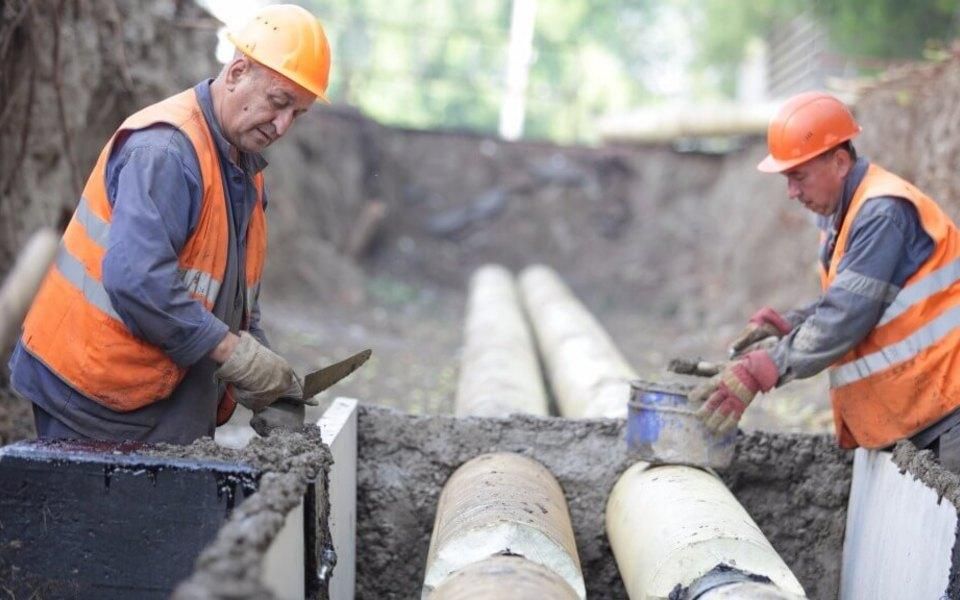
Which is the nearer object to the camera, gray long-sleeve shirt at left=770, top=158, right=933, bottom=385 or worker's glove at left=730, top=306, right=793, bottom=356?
gray long-sleeve shirt at left=770, top=158, right=933, bottom=385

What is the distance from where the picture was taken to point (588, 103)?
26.5m

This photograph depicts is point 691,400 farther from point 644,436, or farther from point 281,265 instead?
point 281,265

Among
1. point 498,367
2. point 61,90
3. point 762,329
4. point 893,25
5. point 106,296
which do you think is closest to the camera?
point 106,296

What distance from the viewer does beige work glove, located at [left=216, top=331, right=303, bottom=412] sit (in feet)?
10.1

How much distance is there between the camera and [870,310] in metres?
3.64

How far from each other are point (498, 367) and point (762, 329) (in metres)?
2.42

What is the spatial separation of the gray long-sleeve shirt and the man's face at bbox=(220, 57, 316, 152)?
1.97 m

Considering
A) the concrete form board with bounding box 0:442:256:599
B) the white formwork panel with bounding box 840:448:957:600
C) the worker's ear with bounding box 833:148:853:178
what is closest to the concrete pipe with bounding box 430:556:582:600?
the concrete form board with bounding box 0:442:256:599

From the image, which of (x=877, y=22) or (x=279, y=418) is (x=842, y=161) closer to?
(x=279, y=418)

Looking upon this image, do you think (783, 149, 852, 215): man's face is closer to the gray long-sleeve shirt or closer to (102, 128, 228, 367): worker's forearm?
the gray long-sleeve shirt

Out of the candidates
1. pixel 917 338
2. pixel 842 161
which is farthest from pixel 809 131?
pixel 917 338

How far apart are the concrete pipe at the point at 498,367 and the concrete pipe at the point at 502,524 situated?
0.91 metres

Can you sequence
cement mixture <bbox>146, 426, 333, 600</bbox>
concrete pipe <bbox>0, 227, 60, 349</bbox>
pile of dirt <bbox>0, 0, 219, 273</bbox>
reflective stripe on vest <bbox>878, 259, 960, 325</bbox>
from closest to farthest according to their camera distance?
1. concrete pipe <bbox>0, 227, 60, 349</bbox>
2. cement mixture <bbox>146, 426, 333, 600</bbox>
3. reflective stripe on vest <bbox>878, 259, 960, 325</bbox>
4. pile of dirt <bbox>0, 0, 219, 273</bbox>

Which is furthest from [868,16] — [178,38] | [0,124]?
[0,124]
